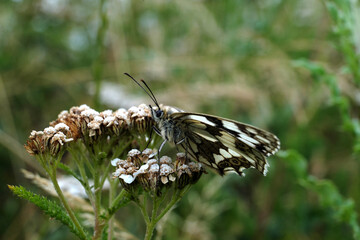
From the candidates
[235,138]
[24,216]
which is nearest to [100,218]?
[235,138]

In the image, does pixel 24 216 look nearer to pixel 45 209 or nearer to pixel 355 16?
pixel 45 209

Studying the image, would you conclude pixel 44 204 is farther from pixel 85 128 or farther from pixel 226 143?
pixel 226 143

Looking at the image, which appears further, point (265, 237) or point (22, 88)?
point (22, 88)

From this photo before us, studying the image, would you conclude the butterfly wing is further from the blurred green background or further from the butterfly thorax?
the blurred green background

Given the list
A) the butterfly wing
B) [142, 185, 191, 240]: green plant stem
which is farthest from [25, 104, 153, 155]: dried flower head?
[142, 185, 191, 240]: green plant stem

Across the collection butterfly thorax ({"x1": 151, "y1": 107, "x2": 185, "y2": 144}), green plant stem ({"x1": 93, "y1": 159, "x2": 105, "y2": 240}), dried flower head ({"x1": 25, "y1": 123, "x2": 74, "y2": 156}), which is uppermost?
butterfly thorax ({"x1": 151, "y1": 107, "x2": 185, "y2": 144})

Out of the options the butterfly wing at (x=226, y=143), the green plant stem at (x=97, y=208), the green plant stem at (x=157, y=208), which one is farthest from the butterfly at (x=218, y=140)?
the green plant stem at (x=97, y=208)
